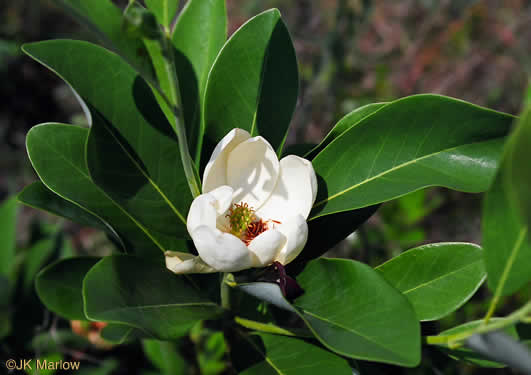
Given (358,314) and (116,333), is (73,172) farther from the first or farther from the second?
(358,314)

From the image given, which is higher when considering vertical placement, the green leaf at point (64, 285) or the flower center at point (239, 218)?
the flower center at point (239, 218)

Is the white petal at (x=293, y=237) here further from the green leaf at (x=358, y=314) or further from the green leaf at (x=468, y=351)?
the green leaf at (x=468, y=351)

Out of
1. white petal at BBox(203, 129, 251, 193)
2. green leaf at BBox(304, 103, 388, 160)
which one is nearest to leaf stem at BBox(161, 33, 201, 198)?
white petal at BBox(203, 129, 251, 193)

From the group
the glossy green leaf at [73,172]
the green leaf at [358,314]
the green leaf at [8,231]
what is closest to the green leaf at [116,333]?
the glossy green leaf at [73,172]

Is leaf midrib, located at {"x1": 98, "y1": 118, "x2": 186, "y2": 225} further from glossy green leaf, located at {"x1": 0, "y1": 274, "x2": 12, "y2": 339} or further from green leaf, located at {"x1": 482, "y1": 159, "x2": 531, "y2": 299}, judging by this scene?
glossy green leaf, located at {"x1": 0, "y1": 274, "x2": 12, "y2": 339}

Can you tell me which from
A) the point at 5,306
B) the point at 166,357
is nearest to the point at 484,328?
the point at 166,357

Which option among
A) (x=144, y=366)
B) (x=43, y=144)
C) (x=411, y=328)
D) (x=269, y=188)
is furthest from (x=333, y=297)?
(x=144, y=366)

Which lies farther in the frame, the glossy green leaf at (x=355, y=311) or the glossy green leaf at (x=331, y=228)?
the glossy green leaf at (x=331, y=228)

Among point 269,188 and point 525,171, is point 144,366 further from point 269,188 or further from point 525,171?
point 525,171
